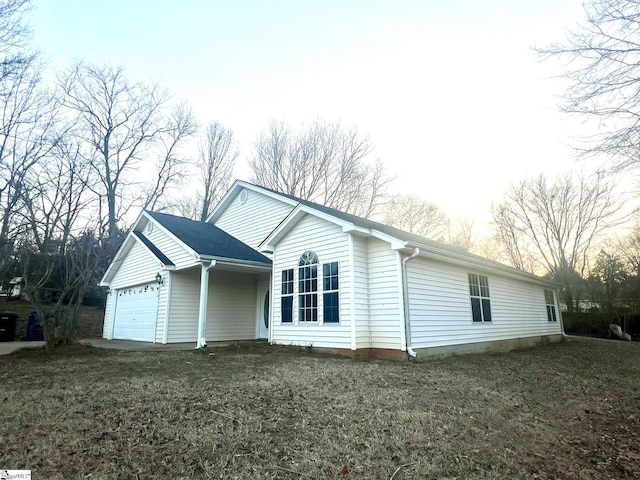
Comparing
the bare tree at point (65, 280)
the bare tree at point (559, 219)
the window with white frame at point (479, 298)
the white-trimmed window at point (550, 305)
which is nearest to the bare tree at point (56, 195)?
the bare tree at point (65, 280)

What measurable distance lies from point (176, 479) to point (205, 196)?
87.7 ft

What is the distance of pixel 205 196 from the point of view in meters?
27.6

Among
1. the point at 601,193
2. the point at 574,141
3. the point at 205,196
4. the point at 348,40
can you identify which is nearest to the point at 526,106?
the point at 574,141

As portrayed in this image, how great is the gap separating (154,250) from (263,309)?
4471 mm

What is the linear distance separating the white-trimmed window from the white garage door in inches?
657

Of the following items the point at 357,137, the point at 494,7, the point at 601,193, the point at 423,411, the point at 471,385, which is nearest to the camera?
the point at 423,411

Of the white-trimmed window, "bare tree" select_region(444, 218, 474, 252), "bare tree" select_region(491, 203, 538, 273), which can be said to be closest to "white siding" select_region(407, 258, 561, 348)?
the white-trimmed window

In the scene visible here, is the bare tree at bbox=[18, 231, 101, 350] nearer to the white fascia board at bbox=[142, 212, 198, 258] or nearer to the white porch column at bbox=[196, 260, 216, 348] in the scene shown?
the white fascia board at bbox=[142, 212, 198, 258]

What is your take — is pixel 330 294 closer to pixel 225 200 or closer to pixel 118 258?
pixel 225 200

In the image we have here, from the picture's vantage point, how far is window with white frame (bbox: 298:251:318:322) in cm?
938

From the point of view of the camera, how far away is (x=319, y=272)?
30.5 feet

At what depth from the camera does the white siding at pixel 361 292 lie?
8.35 meters

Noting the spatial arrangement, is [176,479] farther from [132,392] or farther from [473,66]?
[473,66]

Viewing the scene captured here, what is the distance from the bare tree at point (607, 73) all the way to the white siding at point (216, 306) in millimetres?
10806
